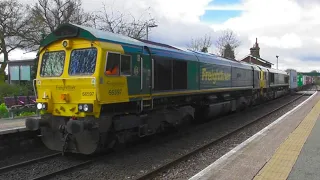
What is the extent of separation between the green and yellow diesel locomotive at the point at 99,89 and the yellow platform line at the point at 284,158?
145 inches

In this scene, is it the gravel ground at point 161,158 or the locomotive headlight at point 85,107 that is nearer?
the gravel ground at point 161,158

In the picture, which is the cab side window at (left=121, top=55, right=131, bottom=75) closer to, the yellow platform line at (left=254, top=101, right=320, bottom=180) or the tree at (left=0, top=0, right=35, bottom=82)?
the yellow platform line at (left=254, top=101, right=320, bottom=180)

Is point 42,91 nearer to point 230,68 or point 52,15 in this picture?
point 230,68

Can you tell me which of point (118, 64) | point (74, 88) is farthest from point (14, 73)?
point (118, 64)

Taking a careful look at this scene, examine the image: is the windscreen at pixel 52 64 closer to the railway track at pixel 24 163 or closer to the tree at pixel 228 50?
the railway track at pixel 24 163

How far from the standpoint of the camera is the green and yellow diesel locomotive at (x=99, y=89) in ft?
26.3

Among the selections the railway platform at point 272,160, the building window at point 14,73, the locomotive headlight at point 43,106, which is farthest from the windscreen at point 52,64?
the building window at point 14,73

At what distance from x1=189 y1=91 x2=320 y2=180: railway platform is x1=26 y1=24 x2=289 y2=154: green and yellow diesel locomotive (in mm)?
2778

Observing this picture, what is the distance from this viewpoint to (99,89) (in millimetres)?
7883

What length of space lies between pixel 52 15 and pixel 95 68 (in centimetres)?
2716

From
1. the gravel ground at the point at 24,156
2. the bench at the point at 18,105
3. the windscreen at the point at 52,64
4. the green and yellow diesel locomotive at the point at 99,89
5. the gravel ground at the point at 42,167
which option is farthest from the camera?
the bench at the point at 18,105

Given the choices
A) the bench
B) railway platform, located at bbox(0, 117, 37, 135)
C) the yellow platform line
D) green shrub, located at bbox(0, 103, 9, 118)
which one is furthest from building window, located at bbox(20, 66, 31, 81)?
the yellow platform line

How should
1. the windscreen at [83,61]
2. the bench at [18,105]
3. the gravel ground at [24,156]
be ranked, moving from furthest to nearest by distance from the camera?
the bench at [18,105] → the gravel ground at [24,156] → the windscreen at [83,61]

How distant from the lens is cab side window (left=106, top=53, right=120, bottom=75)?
323 inches
